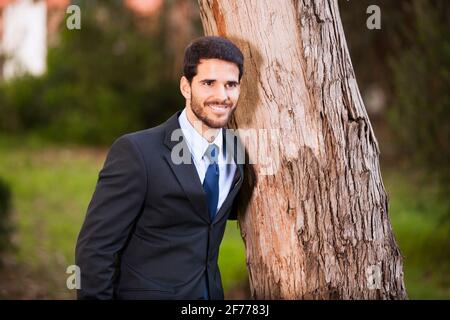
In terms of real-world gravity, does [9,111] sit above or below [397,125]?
above

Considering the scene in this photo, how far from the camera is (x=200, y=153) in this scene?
3.50m

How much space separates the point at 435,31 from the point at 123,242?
5.68 meters

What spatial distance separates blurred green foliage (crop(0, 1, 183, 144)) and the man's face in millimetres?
14395

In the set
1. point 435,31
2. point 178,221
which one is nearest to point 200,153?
point 178,221

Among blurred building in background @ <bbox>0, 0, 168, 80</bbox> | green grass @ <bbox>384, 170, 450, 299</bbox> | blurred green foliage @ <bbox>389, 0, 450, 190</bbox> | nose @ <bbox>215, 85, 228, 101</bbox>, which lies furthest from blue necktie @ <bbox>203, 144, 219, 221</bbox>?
blurred building in background @ <bbox>0, 0, 168, 80</bbox>

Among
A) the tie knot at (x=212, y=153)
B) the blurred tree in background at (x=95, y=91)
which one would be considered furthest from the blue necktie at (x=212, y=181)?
the blurred tree in background at (x=95, y=91)

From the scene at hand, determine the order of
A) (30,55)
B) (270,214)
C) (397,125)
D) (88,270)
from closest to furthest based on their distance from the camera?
(88,270)
(270,214)
(397,125)
(30,55)

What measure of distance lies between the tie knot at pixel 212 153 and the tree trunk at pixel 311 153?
10.4 inches

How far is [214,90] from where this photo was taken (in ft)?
11.1

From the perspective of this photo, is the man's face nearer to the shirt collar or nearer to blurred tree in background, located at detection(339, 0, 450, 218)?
the shirt collar

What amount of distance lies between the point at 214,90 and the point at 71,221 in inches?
311

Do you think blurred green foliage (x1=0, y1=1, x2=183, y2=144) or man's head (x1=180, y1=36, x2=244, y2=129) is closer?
man's head (x1=180, y1=36, x2=244, y2=129)

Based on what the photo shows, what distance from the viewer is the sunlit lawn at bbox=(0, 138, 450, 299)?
8.13m

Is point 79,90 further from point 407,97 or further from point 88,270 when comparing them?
point 88,270
